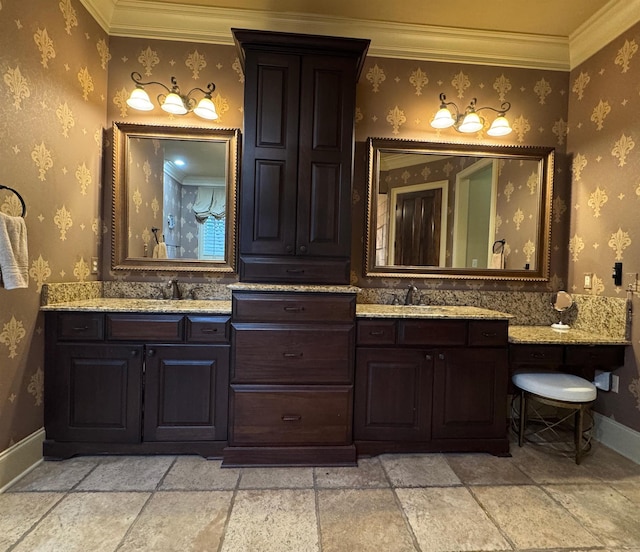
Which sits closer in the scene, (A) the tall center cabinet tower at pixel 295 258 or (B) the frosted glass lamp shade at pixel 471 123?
(A) the tall center cabinet tower at pixel 295 258

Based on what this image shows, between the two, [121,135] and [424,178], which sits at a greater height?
[121,135]

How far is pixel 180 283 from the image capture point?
2578mm

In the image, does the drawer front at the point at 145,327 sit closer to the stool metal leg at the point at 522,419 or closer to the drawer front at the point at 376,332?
the drawer front at the point at 376,332

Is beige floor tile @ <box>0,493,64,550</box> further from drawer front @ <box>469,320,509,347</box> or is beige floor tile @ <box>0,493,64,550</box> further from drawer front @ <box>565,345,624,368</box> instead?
drawer front @ <box>565,345,624,368</box>

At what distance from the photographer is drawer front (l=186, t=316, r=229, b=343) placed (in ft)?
6.81

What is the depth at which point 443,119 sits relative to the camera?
8.31 feet

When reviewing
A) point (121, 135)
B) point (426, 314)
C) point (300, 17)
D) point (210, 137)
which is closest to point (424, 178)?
point (426, 314)

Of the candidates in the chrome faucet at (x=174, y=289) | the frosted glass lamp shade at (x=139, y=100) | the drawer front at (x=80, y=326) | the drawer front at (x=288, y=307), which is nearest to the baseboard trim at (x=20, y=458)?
the drawer front at (x=80, y=326)

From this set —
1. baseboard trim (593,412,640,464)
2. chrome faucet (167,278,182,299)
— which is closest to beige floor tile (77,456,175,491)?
chrome faucet (167,278,182,299)

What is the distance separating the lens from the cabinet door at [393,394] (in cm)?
212

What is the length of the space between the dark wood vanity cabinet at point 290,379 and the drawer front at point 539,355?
1.09 metres

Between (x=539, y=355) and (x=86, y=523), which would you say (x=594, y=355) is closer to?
(x=539, y=355)

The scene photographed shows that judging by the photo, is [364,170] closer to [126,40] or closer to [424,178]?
[424,178]

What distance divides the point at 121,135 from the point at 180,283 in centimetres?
115
